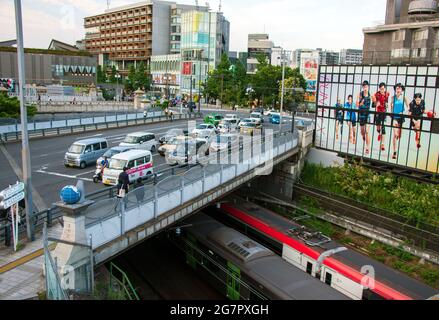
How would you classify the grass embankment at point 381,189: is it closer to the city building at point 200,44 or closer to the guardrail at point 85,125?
the guardrail at point 85,125

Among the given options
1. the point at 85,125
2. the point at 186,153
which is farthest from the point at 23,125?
the point at 85,125

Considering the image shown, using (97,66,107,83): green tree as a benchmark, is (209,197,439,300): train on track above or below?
below

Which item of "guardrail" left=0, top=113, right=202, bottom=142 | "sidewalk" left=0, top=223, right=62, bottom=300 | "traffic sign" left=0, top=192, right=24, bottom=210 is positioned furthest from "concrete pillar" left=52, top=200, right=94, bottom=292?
"guardrail" left=0, top=113, right=202, bottom=142

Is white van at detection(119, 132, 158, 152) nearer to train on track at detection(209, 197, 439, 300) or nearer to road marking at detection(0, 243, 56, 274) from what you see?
train on track at detection(209, 197, 439, 300)

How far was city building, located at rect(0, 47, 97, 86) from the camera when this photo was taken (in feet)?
243

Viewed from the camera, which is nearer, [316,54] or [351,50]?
[316,54]

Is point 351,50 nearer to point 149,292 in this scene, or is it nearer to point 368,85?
point 368,85

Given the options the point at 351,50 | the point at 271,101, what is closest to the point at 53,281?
the point at 271,101

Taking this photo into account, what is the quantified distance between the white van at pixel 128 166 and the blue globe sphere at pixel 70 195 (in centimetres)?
990

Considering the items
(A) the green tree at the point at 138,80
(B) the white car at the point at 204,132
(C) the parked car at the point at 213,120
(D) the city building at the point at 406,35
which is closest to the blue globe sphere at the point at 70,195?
(B) the white car at the point at 204,132

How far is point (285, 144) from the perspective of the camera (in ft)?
96.0

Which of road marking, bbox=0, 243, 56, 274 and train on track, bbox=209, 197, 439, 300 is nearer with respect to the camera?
road marking, bbox=0, 243, 56, 274

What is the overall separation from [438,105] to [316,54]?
8525 cm

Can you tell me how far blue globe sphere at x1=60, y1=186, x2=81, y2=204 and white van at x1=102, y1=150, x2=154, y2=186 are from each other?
9.90 meters
